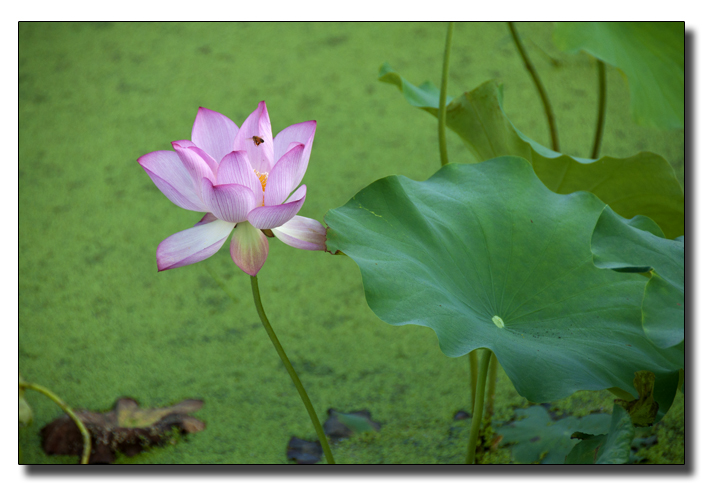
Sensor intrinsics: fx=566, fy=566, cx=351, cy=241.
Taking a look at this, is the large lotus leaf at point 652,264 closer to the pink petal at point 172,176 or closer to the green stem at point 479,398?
the green stem at point 479,398

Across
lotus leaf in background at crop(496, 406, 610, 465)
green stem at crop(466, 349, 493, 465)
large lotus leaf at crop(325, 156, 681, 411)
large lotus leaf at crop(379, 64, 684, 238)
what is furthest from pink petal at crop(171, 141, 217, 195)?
lotus leaf in background at crop(496, 406, 610, 465)

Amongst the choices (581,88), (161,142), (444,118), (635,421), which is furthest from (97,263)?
(581,88)

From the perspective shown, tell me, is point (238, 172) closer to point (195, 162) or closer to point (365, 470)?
point (195, 162)

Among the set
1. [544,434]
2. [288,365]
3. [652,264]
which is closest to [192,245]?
[288,365]

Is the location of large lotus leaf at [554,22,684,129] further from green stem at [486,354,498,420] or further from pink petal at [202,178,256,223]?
pink petal at [202,178,256,223]

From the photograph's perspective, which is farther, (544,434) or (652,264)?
(544,434)
